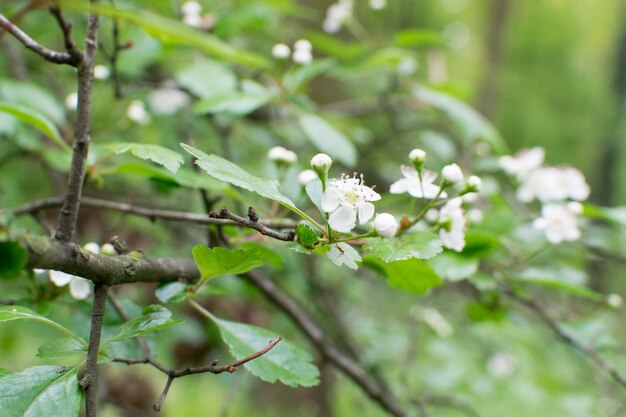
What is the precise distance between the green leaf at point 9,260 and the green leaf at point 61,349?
0.22 metres

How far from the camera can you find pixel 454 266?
1058 millimetres

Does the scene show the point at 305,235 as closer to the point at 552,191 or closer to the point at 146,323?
the point at 146,323

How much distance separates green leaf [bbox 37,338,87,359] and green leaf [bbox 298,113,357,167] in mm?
784

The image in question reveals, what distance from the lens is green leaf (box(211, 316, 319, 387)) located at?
0.81 m

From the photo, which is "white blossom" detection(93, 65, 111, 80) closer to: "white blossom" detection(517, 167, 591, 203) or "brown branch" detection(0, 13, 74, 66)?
"brown branch" detection(0, 13, 74, 66)

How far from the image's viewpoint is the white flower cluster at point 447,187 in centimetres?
85

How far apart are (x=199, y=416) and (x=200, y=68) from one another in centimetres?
328

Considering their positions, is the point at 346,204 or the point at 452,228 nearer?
the point at 346,204

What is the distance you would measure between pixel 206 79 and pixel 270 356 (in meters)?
0.81

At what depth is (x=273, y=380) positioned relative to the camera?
79cm

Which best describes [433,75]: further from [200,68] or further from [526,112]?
[526,112]

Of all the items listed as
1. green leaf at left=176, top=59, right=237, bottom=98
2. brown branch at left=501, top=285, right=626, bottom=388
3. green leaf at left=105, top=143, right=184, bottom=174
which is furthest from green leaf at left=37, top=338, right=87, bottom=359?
brown branch at left=501, top=285, right=626, bottom=388

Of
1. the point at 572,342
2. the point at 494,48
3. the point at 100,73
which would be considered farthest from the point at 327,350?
the point at 494,48

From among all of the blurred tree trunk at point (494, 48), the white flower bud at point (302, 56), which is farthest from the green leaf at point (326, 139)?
the blurred tree trunk at point (494, 48)
